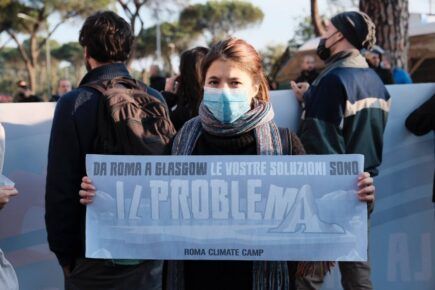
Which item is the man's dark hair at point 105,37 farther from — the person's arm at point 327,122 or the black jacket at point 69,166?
the person's arm at point 327,122

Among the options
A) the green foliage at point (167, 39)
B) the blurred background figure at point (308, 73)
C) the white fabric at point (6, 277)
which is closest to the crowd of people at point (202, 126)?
the white fabric at point (6, 277)

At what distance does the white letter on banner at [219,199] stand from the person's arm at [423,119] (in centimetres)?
224

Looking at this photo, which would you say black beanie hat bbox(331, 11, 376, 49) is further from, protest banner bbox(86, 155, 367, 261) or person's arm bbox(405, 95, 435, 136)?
protest banner bbox(86, 155, 367, 261)

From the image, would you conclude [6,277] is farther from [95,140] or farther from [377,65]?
[377,65]

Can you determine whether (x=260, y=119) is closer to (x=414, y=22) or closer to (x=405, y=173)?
(x=405, y=173)

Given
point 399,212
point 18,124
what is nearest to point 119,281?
point 18,124

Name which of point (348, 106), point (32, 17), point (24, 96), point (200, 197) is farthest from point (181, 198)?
point (32, 17)

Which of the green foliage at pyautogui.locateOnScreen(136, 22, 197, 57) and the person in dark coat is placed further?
the green foliage at pyautogui.locateOnScreen(136, 22, 197, 57)

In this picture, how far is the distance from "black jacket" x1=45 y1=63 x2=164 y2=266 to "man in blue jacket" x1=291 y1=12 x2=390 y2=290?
1312 millimetres

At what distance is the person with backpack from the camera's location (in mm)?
2627

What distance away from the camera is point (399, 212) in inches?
164

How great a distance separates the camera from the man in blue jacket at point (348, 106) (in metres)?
3.45

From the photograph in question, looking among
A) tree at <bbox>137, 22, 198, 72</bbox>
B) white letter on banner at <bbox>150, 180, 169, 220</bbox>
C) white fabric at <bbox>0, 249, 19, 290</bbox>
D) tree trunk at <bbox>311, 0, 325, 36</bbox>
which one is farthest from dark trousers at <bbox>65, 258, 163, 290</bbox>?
tree at <bbox>137, 22, 198, 72</bbox>

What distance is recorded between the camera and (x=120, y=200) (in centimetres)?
217
